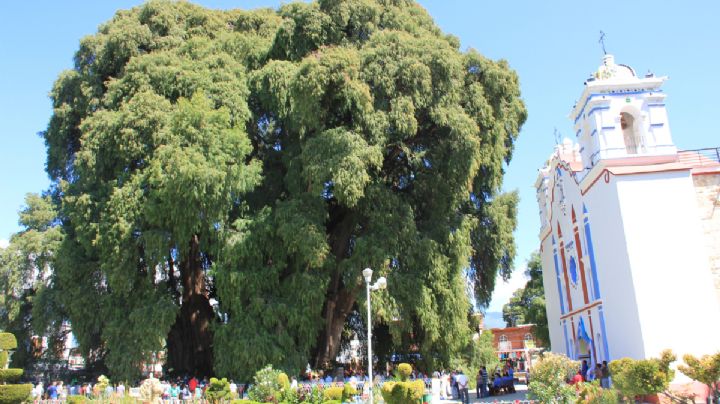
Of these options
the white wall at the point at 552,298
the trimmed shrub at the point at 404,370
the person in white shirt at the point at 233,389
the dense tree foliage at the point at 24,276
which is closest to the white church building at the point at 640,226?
the white wall at the point at 552,298

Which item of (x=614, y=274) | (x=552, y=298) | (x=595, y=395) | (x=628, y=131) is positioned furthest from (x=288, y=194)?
(x=595, y=395)

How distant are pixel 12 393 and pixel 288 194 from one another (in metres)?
9.78

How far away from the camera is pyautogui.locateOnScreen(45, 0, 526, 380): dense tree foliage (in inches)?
665

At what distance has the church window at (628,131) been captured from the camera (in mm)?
16125

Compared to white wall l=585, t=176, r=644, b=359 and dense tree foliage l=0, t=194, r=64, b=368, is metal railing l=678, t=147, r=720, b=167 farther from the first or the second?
dense tree foliage l=0, t=194, r=64, b=368

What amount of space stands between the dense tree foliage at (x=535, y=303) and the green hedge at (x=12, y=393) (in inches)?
968

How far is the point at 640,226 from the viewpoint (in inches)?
563

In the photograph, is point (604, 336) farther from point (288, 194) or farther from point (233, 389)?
point (288, 194)

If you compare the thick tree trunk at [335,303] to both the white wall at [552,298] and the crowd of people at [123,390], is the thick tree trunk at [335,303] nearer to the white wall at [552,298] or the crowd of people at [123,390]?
the crowd of people at [123,390]

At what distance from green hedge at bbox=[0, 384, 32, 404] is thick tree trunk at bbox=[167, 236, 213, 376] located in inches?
232

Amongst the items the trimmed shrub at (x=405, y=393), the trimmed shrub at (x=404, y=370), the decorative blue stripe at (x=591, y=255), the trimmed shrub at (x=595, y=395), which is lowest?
the trimmed shrub at (x=595, y=395)

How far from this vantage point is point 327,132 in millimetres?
17094

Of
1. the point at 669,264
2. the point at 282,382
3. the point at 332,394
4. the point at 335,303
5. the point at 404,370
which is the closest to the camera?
the point at 404,370

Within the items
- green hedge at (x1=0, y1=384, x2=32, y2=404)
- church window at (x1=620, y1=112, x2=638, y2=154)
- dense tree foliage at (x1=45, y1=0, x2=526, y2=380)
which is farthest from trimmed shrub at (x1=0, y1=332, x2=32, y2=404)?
church window at (x1=620, y1=112, x2=638, y2=154)
